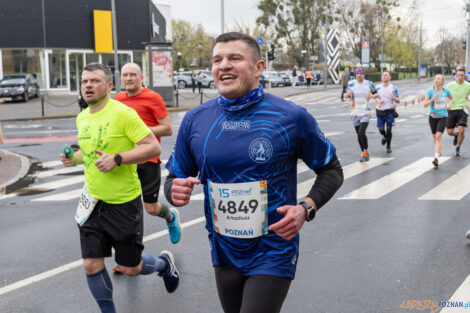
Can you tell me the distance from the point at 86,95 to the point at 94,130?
26 centimetres

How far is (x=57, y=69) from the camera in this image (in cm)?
4191

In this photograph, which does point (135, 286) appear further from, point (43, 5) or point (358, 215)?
point (43, 5)

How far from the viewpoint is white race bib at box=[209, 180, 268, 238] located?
114 inches

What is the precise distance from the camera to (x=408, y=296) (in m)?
4.73

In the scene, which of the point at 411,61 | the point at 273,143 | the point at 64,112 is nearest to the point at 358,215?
the point at 273,143

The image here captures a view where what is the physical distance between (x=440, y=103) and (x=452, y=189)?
310cm

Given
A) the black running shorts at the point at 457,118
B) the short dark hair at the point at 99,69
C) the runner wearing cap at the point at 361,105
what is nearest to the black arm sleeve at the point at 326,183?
the short dark hair at the point at 99,69

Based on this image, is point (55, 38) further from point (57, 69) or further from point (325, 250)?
point (325, 250)

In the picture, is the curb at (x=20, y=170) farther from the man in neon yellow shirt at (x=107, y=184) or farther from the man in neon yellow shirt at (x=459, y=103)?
the man in neon yellow shirt at (x=459, y=103)

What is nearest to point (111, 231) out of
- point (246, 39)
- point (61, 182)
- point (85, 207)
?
point (85, 207)

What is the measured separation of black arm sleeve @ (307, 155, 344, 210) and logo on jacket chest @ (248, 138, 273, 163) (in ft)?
1.10

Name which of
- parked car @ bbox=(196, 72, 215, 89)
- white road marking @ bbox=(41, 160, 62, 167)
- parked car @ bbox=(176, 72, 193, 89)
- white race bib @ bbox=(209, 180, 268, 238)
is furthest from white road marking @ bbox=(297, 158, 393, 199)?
parked car @ bbox=(176, 72, 193, 89)

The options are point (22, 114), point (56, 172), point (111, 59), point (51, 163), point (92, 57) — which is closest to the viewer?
point (56, 172)

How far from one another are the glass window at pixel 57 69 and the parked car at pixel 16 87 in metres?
5.97
